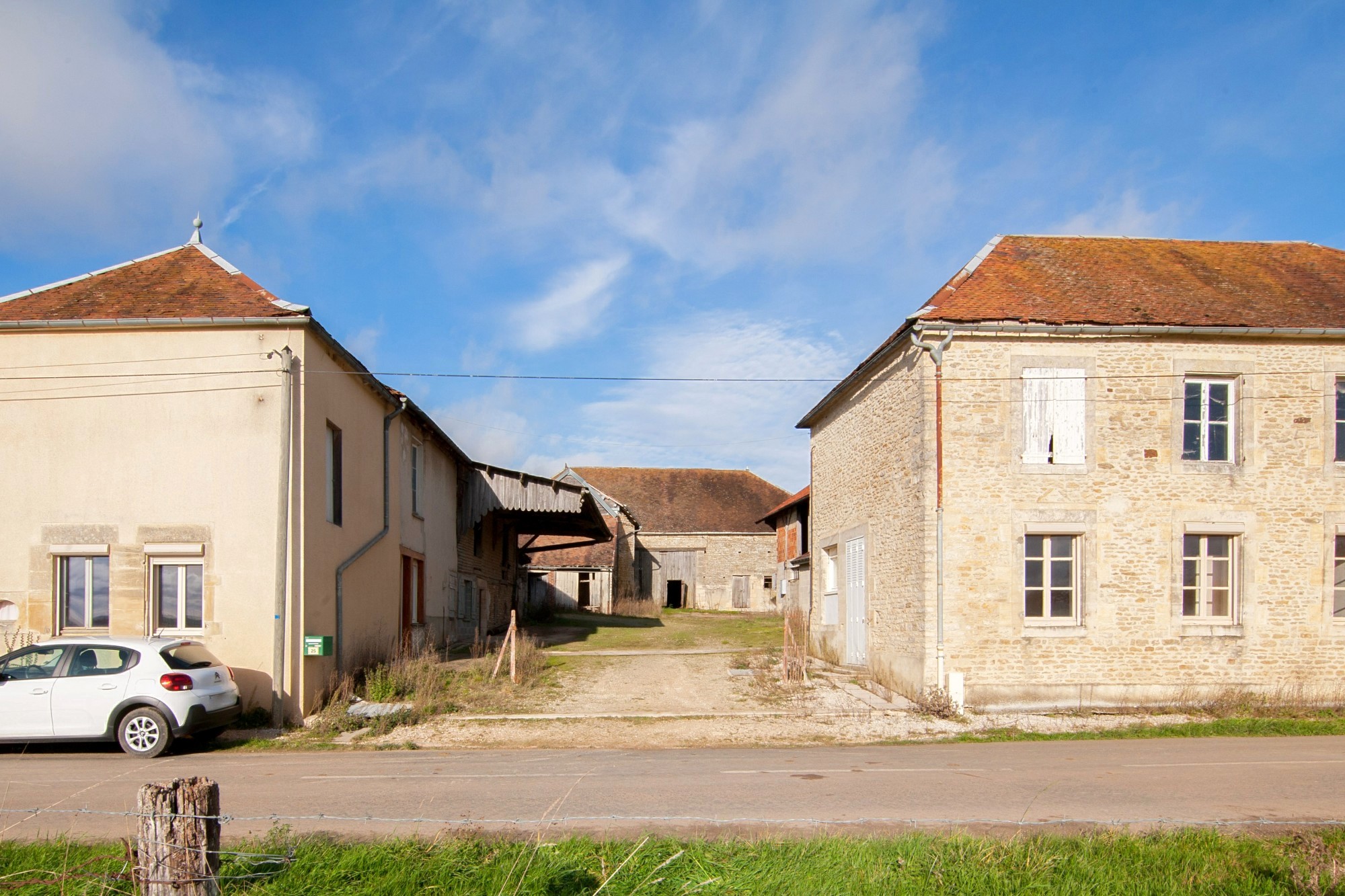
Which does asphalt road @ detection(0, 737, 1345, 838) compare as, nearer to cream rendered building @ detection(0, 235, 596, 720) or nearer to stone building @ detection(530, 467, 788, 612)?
cream rendered building @ detection(0, 235, 596, 720)

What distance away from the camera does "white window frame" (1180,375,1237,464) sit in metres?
15.9

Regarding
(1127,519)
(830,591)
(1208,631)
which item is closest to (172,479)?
(830,591)

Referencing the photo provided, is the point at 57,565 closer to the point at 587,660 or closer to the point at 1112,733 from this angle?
the point at 587,660

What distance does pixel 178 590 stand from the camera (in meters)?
13.9

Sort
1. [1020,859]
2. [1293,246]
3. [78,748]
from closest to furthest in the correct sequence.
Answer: [1020,859]
[78,748]
[1293,246]

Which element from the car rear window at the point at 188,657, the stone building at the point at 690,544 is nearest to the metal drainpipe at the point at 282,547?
the car rear window at the point at 188,657

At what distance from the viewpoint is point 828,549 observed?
22.0 m

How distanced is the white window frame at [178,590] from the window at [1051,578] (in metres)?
12.5

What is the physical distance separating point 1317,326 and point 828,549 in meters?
10.3

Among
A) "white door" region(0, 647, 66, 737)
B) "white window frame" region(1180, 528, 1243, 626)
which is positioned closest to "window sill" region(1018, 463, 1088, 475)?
"white window frame" region(1180, 528, 1243, 626)

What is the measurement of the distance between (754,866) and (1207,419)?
1336 cm

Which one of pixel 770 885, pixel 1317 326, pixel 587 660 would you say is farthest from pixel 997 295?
pixel 770 885

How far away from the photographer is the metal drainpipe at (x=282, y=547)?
44.2 ft

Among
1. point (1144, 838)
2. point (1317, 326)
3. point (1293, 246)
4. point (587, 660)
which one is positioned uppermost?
point (1293, 246)
